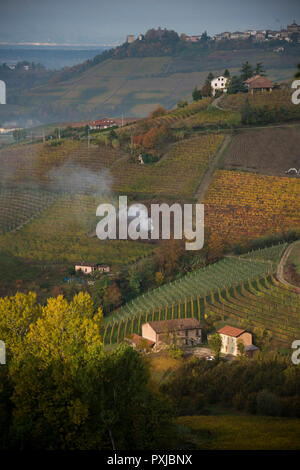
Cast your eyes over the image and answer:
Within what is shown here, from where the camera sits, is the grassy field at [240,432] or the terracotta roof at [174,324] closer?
the grassy field at [240,432]

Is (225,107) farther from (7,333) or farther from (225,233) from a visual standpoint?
Result: (7,333)

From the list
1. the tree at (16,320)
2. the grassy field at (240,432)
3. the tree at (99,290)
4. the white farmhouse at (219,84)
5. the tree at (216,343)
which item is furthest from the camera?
the white farmhouse at (219,84)

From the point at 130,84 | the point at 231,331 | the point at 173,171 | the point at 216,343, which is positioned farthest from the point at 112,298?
the point at 130,84

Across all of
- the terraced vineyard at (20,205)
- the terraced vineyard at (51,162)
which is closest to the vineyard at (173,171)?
the terraced vineyard at (51,162)

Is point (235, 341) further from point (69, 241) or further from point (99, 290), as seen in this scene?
point (69, 241)

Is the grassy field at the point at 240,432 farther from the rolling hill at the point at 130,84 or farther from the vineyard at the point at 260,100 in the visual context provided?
the rolling hill at the point at 130,84

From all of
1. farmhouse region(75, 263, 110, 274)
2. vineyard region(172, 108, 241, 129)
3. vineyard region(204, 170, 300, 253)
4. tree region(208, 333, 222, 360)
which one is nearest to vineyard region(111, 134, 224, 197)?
vineyard region(204, 170, 300, 253)

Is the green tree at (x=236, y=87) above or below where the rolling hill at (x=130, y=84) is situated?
below

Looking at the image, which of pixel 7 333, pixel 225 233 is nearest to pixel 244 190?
pixel 225 233
